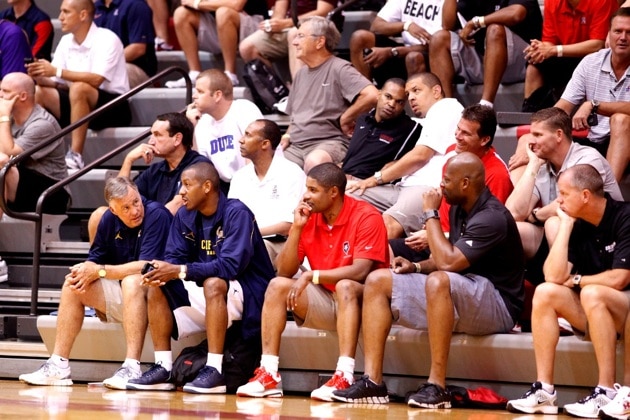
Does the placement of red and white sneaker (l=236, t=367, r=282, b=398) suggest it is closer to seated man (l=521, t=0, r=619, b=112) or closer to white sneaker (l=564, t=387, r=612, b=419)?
white sneaker (l=564, t=387, r=612, b=419)

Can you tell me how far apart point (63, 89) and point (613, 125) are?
4.70m

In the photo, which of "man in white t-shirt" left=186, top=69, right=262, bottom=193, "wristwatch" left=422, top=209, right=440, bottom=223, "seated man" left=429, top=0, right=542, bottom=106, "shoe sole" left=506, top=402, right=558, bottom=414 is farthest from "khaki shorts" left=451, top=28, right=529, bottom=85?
"shoe sole" left=506, top=402, right=558, bottom=414

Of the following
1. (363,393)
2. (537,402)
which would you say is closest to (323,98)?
(363,393)

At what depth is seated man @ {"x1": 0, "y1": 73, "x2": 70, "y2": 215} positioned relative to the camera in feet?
29.3

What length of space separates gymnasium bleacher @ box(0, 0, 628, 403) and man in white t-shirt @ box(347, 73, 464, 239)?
21.9 inches

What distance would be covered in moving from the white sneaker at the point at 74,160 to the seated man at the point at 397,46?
2.23 meters

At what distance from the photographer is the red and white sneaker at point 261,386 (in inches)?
264

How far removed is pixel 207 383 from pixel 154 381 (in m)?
0.36

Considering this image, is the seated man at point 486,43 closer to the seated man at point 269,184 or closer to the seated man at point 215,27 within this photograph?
the seated man at point 269,184

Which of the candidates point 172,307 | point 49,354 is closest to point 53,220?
point 49,354

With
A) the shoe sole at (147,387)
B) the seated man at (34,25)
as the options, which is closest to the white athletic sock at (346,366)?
the shoe sole at (147,387)

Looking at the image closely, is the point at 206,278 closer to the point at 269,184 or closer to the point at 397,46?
the point at 269,184

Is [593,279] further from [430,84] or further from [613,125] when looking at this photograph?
[430,84]

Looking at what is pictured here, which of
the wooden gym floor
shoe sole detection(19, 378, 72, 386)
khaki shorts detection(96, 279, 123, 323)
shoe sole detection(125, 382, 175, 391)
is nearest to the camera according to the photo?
the wooden gym floor
